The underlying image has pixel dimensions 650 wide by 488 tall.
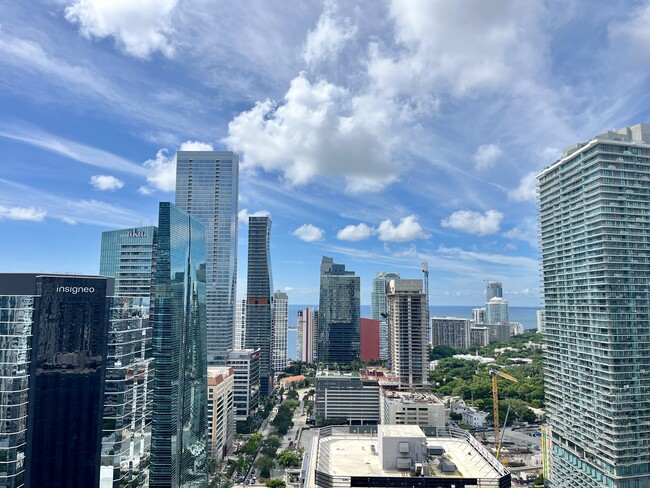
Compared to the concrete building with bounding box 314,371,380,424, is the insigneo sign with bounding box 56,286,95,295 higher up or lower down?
higher up

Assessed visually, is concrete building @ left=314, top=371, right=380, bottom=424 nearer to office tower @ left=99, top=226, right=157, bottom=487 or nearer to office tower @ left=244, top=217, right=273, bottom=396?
office tower @ left=244, top=217, right=273, bottom=396

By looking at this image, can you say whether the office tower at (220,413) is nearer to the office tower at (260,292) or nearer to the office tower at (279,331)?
the office tower at (260,292)

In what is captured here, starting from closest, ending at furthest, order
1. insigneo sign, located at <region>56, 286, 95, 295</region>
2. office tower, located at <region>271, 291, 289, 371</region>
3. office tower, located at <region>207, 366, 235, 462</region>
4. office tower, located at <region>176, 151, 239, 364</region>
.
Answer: insigneo sign, located at <region>56, 286, 95, 295</region> → office tower, located at <region>207, 366, 235, 462</region> → office tower, located at <region>176, 151, 239, 364</region> → office tower, located at <region>271, 291, 289, 371</region>

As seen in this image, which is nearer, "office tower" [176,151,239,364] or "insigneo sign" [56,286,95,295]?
"insigneo sign" [56,286,95,295]

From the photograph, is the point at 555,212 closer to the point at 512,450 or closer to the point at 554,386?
the point at 554,386

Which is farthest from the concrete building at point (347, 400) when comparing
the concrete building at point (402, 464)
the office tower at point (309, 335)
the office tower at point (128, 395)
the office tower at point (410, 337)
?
the office tower at point (309, 335)

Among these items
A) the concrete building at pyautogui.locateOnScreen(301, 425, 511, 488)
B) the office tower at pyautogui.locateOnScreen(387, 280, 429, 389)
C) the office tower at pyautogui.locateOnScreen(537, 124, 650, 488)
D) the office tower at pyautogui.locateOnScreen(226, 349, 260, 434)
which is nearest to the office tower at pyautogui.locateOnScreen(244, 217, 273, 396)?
the office tower at pyautogui.locateOnScreen(226, 349, 260, 434)

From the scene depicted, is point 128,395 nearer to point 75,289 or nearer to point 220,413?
point 75,289
